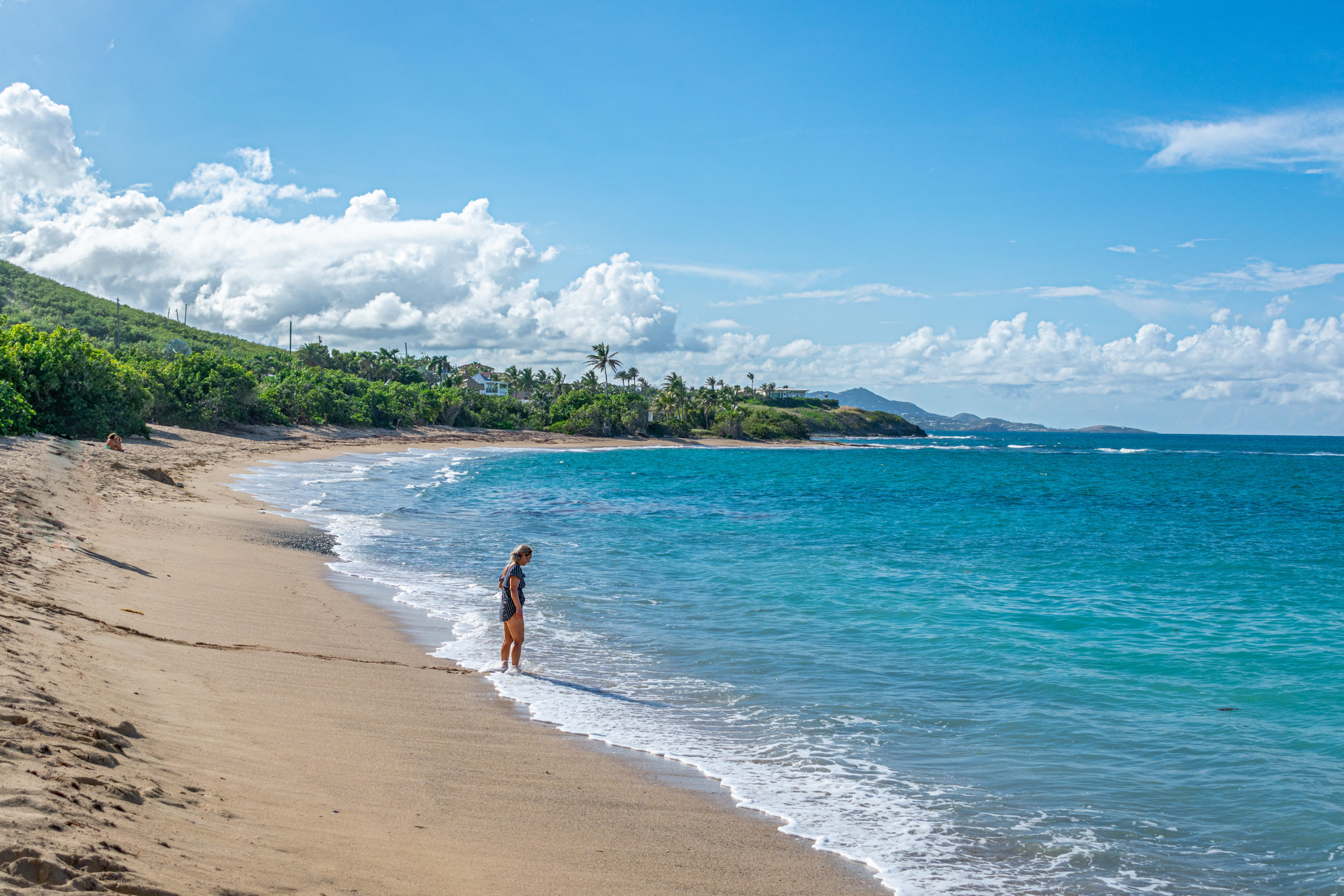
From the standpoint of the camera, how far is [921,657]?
469 inches

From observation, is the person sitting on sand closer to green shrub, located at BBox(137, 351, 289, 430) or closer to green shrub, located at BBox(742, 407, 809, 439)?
green shrub, located at BBox(137, 351, 289, 430)

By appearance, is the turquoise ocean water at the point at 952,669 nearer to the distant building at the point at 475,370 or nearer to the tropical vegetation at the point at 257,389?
the tropical vegetation at the point at 257,389

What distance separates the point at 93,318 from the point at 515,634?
122698mm

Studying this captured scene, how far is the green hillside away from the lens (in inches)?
3861

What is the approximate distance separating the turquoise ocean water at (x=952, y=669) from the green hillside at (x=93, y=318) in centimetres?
8467

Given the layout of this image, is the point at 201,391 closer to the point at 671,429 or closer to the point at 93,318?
the point at 93,318

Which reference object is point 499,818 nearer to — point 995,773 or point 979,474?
point 995,773

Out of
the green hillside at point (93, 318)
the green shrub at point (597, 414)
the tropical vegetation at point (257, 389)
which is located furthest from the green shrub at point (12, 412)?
the green shrub at point (597, 414)

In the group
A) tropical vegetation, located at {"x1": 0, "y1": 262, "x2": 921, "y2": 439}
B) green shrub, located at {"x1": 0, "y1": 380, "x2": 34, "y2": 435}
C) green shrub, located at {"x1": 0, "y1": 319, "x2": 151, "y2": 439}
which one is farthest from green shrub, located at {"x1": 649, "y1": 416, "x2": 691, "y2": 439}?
green shrub, located at {"x1": 0, "y1": 380, "x2": 34, "y2": 435}

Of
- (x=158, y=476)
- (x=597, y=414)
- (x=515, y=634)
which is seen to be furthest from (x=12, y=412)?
(x=597, y=414)

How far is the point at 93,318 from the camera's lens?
107 m

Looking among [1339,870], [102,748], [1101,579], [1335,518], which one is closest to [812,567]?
[1101,579]

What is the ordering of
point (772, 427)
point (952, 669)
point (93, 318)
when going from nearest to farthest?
point (952, 669) < point (93, 318) < point (772, 427)

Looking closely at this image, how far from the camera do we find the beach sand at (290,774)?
4.33 meters
